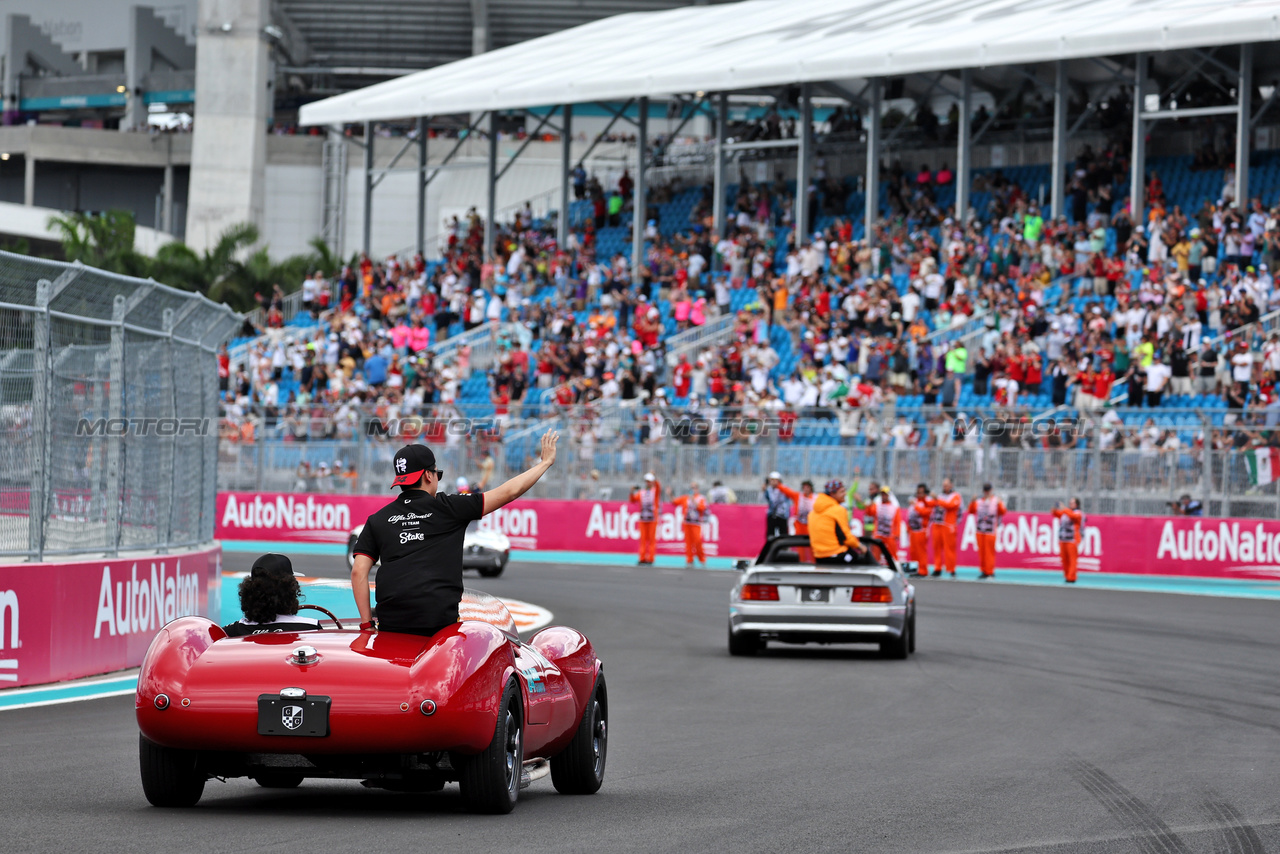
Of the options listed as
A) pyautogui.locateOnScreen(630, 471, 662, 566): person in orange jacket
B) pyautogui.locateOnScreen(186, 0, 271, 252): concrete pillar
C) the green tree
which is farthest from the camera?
pyautogui.locateOnScreen(186, 0, 271, 252): concrete pillar

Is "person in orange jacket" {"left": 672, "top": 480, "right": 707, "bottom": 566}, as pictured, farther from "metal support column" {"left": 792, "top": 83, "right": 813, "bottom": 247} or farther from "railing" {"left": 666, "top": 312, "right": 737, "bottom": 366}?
"metal support column" {"left": 792, "top": 83, "right": 813, "bottom": 247}

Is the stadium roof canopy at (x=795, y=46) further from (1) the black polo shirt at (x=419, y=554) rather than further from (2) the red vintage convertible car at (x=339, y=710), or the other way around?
(2) the red vintage convertible car at (x=339, y=710)

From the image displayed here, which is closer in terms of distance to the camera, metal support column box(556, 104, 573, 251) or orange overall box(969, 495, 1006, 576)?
orange overall box(969, 495, 1006, 576)

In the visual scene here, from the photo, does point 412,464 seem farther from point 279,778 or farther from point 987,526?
point 987,526

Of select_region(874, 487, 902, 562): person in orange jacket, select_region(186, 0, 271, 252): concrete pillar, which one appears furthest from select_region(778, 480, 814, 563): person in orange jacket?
select_region(186, 0, 271, 252): concrete pillar

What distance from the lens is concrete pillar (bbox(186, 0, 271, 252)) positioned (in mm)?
61344

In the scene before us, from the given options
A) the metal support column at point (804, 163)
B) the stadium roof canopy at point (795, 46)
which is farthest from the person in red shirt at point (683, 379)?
the stadium roof canopy at point (795, 46)

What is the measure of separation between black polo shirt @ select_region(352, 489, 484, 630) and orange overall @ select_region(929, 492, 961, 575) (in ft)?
74.2

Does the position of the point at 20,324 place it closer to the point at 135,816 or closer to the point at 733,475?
the point at 135,816

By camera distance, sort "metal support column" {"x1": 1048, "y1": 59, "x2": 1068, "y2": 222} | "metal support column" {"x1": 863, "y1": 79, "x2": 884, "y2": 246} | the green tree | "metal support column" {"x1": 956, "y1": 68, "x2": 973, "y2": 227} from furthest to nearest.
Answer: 1. the green tree
2. "metal support column" {"x1": 863, "y1": 79, "x2": 884, "y2": 246}
3. "metal support column" {"x1": 956, "y1": 68, "x2": 973, "y2": 227}
4. "metal support column" {"x1": 1048, "y1": 59, "x2": 1068, "y2": 222}

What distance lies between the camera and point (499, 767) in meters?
7.21

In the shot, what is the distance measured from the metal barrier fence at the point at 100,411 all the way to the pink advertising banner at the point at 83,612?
20cm

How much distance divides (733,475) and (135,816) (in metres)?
26.2

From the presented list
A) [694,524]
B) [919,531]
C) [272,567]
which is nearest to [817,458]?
[919,531]
